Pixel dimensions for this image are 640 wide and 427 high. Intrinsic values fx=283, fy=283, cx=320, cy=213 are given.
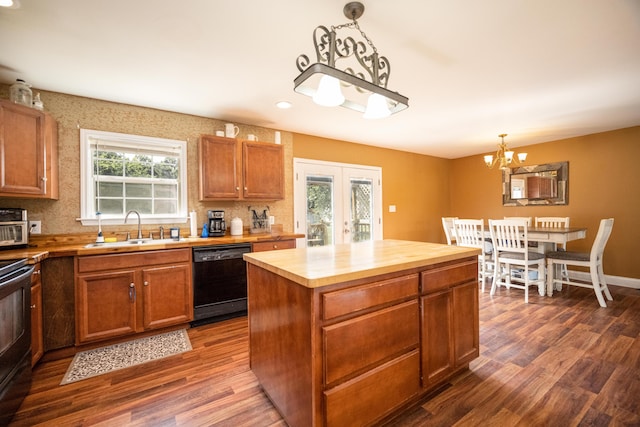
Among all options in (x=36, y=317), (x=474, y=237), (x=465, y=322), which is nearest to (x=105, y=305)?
(x=36, y=317)

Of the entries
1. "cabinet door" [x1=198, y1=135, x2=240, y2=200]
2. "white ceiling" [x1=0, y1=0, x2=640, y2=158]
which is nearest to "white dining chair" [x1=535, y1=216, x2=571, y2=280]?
"white ceiling" [x1=0, y1=0, x2=640, y2=158]

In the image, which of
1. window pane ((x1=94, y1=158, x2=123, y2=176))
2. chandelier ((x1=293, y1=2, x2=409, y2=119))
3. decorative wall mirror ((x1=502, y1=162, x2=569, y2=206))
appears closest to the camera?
chandelier ((x1=293, y1=2, x2=409, y2=119))

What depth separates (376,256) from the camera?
1780 millimetres

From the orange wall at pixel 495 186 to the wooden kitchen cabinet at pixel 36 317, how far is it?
3093mm

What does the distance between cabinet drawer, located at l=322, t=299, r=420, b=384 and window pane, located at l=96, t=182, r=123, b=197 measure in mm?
2943

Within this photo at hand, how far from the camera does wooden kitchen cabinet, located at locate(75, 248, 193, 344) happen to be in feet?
7.86

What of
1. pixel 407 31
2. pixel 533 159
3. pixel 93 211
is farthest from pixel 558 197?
pixel 93 211

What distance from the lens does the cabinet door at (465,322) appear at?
1.91m

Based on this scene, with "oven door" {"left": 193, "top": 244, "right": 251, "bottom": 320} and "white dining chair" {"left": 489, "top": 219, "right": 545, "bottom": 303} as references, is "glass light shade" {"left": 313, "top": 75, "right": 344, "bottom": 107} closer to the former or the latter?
"oven door" {"left": 193, "top": 244, "right": 251, "bottom": 320}

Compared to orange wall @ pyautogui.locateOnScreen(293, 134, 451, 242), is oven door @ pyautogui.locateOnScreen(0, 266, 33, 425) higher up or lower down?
lower down

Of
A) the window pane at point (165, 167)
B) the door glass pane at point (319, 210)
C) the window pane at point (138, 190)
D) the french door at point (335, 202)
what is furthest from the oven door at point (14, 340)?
the door glass pane at point (319, 210)

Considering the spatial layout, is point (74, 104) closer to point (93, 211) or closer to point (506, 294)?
point (93, 211)

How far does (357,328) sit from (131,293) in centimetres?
222

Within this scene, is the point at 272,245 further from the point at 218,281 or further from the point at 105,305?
the point at 105,305
